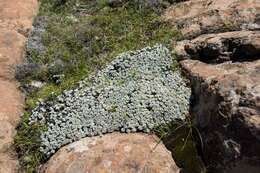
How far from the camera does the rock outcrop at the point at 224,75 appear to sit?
6305 millimetres

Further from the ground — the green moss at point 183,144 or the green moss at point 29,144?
the green moss at point 183,144

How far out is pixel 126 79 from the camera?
9.17 metres

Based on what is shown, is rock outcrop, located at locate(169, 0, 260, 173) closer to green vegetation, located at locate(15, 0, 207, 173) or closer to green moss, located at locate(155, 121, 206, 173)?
green moss, located at locate(155, 121, 206, 173)

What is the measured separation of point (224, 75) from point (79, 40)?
177 inches

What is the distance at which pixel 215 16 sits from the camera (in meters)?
10.2

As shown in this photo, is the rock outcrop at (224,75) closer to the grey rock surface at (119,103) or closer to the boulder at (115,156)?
the grey rock surface at (119,103)

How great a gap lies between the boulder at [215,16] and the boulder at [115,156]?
10.2 ft

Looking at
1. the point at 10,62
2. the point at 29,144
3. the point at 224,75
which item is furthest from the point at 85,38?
the point at 224,75

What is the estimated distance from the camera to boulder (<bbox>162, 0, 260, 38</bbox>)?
9.73m

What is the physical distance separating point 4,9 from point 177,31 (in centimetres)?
459

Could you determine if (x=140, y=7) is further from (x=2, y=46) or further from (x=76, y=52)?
(x=2, y=46)

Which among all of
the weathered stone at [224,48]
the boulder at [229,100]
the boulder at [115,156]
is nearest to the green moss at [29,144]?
the boulder at [115,156]

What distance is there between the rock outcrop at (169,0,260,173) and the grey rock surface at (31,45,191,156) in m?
0.36

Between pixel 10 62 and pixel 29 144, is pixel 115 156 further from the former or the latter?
pixel 10 62
